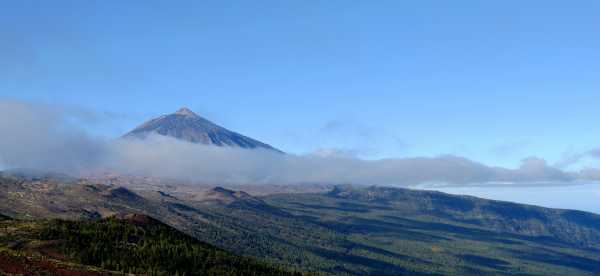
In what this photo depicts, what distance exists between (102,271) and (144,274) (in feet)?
71.6

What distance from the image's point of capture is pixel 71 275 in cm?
16362

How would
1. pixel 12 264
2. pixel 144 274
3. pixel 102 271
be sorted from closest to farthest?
1. pixel 12 264
2. pixel 102 271
3. pixel 144 274

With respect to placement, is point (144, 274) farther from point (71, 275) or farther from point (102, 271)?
point (71, 275)

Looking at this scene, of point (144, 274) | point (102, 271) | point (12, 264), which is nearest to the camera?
point (12, 264)

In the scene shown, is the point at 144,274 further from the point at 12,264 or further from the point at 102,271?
the point at 12,264

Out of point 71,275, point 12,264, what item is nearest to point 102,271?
point 71,275

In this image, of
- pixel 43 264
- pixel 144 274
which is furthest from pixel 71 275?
pixel 144 274

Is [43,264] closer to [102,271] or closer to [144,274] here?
[102,271]

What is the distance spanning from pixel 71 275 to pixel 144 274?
33.8 metres

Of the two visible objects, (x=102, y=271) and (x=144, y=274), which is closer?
(x=102, y=271)

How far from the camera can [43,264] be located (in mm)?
167875

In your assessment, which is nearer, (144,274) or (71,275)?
(71,275)

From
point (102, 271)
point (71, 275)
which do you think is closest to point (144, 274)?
point (102, 271)

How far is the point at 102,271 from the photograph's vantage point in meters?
174
